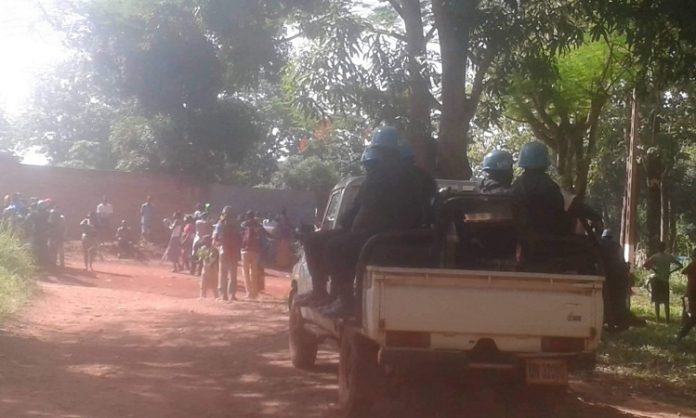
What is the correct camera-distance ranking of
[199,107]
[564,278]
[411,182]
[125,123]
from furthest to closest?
[125,123]
[199,107]
[411,182]
[564,278]

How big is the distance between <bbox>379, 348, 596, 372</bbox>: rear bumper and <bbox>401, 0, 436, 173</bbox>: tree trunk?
22.6 ft

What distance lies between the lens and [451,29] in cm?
1291

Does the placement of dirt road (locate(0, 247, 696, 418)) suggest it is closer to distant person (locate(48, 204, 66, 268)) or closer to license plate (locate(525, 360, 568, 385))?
license plate (locate(525, 360, 568, 385))

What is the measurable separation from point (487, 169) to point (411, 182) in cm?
83

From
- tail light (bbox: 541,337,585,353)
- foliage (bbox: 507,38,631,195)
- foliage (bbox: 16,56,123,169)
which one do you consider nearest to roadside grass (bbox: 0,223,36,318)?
tail light (bbox: 541,337,585,353)

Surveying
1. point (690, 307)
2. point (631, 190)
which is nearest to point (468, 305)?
point (690, 307)

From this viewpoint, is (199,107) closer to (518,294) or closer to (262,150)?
(262,150)

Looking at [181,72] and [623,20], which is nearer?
[623,20]

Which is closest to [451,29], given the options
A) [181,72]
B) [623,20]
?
[623,20]

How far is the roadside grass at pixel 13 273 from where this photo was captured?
536 inches

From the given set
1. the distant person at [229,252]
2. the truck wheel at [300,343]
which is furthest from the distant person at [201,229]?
the truck wheel at [300,343]

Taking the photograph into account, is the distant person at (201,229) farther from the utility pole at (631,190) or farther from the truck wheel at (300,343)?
the truck wheel at (300,343)

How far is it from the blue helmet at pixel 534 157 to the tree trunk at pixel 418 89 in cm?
552

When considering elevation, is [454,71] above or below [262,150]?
below
